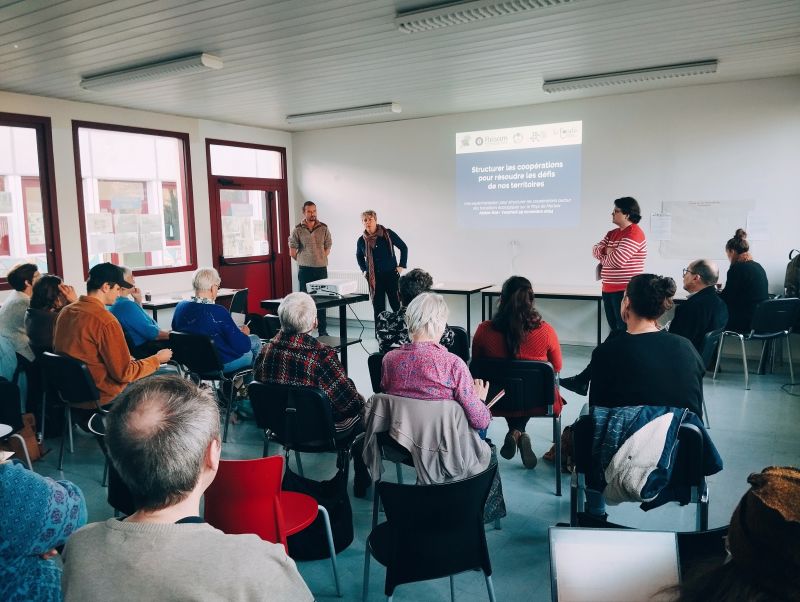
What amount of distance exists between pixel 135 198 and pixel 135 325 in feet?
10.6

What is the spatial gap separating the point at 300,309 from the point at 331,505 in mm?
910

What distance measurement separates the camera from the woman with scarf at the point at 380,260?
689 cm

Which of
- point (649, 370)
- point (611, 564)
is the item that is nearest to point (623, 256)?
point (649, 370)

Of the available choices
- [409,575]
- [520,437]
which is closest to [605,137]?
[520,437]

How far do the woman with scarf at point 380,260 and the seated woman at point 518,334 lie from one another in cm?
365

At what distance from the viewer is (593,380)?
2.46 meters

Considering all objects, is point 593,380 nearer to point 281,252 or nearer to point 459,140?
point 459,140

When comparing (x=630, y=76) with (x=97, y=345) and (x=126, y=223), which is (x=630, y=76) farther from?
(x=126, y=223)

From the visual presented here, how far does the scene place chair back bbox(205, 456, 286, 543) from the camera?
188 centimetres

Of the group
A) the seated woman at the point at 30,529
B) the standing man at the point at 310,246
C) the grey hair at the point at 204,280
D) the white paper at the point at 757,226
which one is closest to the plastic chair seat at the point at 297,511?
the seated woman at the point at 30,529

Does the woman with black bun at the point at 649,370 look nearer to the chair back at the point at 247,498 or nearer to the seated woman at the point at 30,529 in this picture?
the chair back at the point at 247,498

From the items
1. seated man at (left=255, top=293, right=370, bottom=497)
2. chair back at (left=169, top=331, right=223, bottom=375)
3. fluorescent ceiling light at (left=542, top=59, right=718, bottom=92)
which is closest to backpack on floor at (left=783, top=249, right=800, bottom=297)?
fluorescent ceiling light at (left=542, top=59, right=718, bottom=92)

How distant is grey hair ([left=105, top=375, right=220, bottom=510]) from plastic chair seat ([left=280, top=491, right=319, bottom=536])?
0.95 metres

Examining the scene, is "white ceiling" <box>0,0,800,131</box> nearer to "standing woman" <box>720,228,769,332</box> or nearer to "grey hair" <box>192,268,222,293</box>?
"grey hair" <box>192,268,222,293</box>
